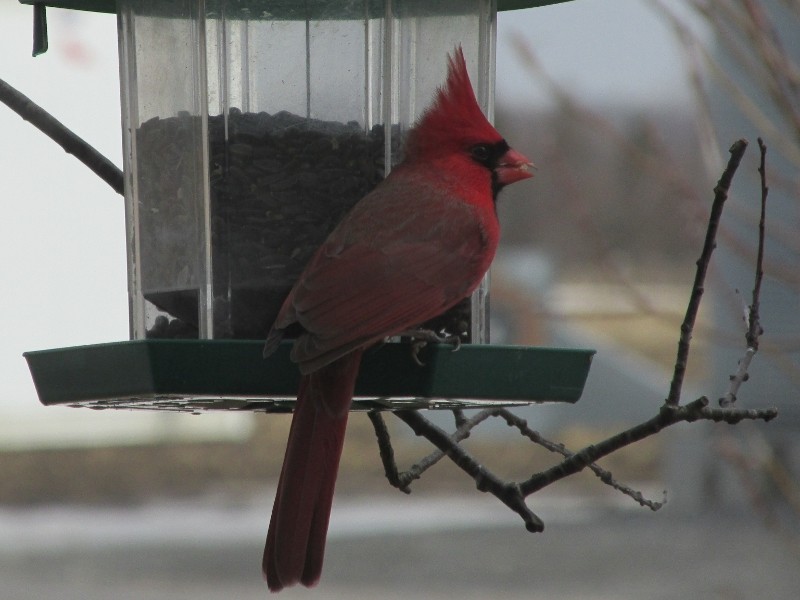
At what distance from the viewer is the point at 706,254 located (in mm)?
1619

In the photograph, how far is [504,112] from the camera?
7.92m

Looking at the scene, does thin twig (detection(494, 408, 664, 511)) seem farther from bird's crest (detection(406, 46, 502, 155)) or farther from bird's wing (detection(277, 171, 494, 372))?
bird's crest (detection(406, 46, 502, 155))

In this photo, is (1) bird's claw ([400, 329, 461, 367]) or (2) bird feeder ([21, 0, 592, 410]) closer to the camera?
(1) bird's claw ([400, 329, 461, 367])

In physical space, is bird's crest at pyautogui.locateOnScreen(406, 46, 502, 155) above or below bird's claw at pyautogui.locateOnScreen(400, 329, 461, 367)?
above

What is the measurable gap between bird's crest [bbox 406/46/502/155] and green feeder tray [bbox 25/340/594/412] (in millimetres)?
364

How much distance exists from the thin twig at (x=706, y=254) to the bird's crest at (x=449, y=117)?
596mm

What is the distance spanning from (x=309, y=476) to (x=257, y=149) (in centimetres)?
52

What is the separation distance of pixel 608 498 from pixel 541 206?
4.43 metres

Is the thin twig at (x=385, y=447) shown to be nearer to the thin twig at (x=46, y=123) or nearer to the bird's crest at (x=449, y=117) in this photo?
the bird's crest at (x=449, y=117)

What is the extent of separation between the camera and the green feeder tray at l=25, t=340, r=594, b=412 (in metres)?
1.85

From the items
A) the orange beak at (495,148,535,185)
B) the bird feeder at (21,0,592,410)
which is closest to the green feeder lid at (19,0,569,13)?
the bird feeder at (21,0,592,410)

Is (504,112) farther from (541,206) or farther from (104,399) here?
(104,399)

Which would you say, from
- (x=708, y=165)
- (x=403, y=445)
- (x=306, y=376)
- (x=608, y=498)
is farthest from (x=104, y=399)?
(x=403, y=445)

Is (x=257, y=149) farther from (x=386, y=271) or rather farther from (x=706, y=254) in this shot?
(x=706, y=254)
